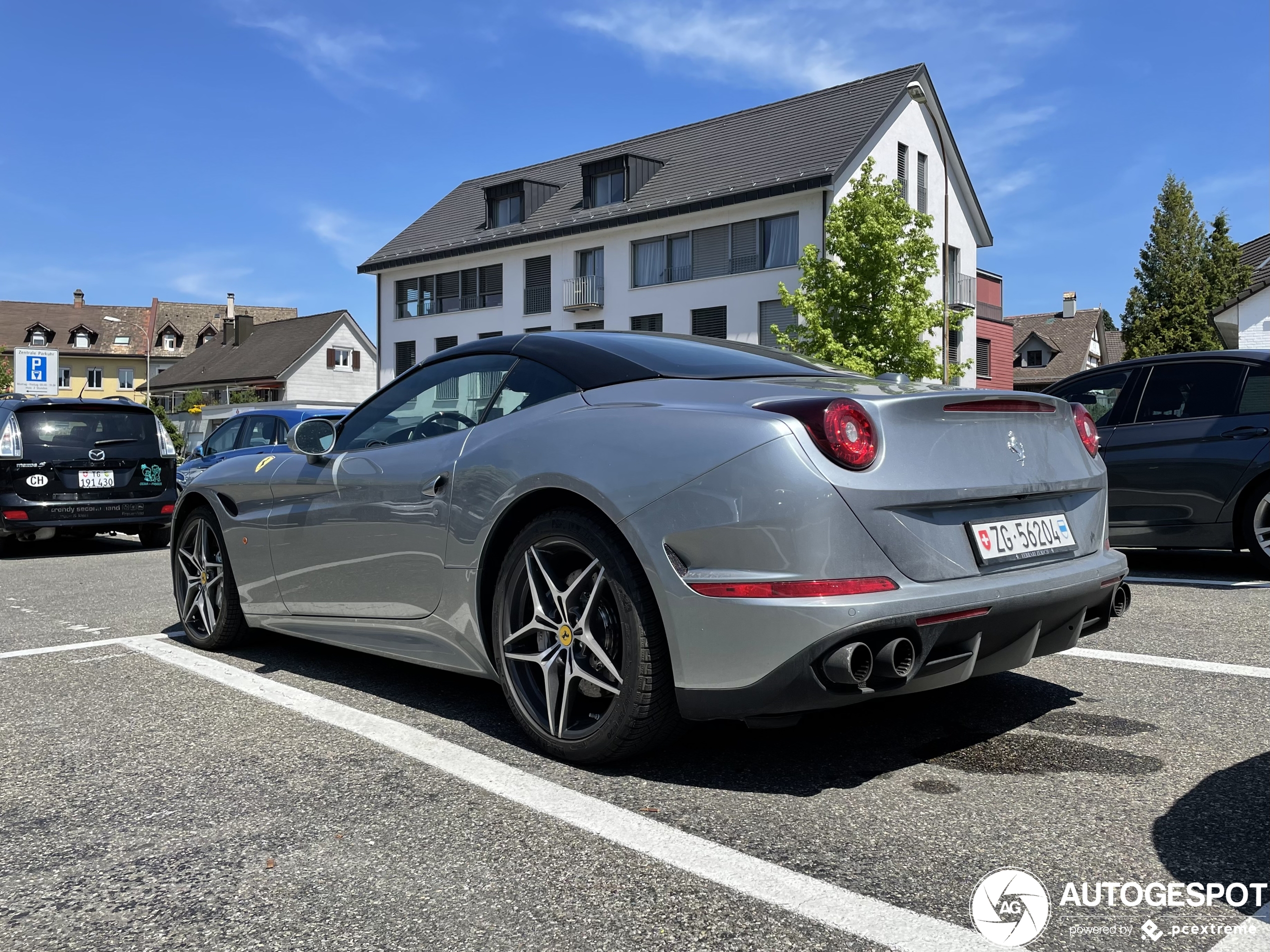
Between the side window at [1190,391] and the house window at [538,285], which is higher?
the house window at [538,285]

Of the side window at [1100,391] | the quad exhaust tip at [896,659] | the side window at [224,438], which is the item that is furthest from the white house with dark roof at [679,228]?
the quad exhaust tip at [896,659]

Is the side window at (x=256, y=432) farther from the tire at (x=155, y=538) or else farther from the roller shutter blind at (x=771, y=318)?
the roller shutter blind at (x=771, y=318)

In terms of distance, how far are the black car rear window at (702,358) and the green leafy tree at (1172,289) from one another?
48.1 m

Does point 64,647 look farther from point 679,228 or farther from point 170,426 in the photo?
point 170,426

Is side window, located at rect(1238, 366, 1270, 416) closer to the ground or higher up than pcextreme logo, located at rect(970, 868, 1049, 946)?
higher up

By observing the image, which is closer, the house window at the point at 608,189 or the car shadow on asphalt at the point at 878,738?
the car shadow on asphalt at the point at 878,738

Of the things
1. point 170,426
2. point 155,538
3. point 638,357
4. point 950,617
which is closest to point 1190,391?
point 638,357

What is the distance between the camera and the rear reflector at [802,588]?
2.90 m

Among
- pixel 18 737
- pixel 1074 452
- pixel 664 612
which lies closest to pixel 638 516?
pixel 664 612

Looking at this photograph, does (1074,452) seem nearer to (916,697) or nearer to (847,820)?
(916,697)

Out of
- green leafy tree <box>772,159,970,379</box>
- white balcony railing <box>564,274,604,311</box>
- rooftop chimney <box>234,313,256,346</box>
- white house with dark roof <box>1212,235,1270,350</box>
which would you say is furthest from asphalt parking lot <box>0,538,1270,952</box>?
rooftop chimney <box>234,313,256,346</box>

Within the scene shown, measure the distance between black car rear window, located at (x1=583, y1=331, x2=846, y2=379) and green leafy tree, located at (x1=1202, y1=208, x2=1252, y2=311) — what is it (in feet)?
171

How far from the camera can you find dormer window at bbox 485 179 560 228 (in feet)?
136

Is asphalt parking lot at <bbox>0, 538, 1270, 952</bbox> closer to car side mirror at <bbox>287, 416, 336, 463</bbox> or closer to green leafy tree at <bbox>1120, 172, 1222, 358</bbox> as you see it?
car side mirror at <bbox>287, 416, 336, 463</bbox>
